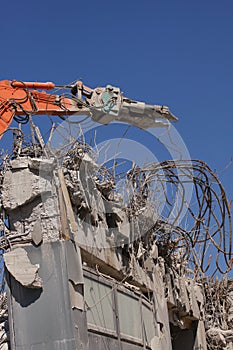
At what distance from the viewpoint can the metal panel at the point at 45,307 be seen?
289 inches

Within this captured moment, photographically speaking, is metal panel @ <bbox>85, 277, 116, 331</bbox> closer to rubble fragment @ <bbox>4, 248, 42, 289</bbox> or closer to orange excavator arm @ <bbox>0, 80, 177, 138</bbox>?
rubble fragment @ <bbox>4, 248, 42, 289</bbox>

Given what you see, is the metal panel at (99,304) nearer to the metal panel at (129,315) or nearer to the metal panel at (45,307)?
the metal panel at (129,315)

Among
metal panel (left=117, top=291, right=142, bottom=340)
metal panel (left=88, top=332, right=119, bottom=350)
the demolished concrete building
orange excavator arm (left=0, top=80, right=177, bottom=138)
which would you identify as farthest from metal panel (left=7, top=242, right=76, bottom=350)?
orange excavator arm (left=0, top=80, right=177, bottom=138)

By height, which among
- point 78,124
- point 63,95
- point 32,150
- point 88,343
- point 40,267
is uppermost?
point 63,95

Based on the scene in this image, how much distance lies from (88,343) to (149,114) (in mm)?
4494

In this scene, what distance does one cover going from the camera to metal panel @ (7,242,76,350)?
7.34 meters

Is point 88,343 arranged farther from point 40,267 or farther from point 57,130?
point 57,130

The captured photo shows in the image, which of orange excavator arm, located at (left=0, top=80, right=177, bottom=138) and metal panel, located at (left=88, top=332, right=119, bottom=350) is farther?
orange excavator arm, located at (left=0, top=80, right=177, bottom=138)

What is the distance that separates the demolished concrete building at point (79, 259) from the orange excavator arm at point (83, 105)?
2.62 feet

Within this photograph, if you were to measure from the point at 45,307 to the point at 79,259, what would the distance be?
78cm

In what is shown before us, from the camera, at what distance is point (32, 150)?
8.47 meters

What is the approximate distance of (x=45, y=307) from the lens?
7.42m

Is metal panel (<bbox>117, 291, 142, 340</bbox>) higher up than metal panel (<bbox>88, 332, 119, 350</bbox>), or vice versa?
metal panel (<bbox>117, 291, 142, 340</bbox>)

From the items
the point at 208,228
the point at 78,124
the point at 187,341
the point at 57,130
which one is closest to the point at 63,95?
the point at 78,124
